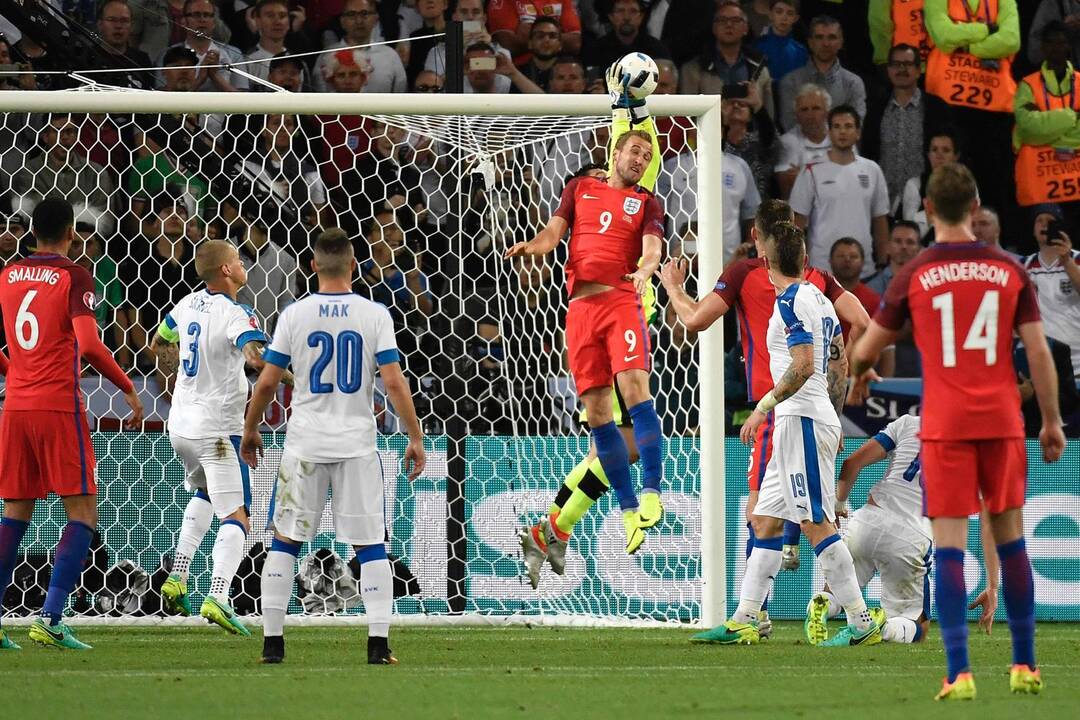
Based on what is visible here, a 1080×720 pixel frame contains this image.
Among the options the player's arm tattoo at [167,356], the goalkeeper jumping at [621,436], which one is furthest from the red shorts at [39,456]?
the goalkeeper jumping at [621,436]

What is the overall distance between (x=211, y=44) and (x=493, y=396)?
429 cm

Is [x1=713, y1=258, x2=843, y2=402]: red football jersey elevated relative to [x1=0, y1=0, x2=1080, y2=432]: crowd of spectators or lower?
lower

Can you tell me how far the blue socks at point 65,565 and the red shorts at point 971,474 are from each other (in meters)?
4.34

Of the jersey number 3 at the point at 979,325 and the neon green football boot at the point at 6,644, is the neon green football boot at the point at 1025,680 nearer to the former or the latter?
the jersey number 3 at the point at 979,325

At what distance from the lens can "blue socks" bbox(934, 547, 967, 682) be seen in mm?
5594

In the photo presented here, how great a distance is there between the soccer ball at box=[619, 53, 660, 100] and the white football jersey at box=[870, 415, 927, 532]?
2.35 metres

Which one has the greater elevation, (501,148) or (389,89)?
(389,89)

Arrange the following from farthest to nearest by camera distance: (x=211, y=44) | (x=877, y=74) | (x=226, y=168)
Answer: (x=877, y=74) → (x=211, y=44) → (x=226, y=168)

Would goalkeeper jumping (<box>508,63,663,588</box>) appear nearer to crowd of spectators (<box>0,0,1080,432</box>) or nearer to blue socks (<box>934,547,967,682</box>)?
crowd of spectators (<box>0,0,1080,432</box>)

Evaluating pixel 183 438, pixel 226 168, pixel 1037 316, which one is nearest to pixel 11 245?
pixel 226 168

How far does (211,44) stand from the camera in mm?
12930

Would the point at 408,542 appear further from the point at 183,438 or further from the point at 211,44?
the point at 211,44

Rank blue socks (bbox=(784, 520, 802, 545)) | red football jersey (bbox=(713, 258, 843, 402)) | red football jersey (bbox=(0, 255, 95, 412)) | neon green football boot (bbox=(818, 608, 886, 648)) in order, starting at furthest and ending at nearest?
blue socks (bbox=(784, 520, 802, 545)) → red football jersey (bbox=(713, 258, 843, 402)) → neon green football boot (bbox=(818, 608, 886, 648)) → red football jersey (bbox=(0, 255, 95, 412))

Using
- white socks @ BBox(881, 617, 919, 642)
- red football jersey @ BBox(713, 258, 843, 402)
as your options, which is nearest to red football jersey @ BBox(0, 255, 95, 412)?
red football jersey @ BBox(713, 258, 843, 402)
